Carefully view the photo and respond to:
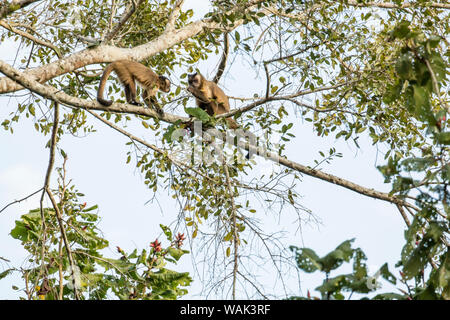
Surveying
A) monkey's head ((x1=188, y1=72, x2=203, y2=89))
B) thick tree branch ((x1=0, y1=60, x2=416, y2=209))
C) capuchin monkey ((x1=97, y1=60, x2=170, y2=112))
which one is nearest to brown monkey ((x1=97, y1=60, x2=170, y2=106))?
capuchin monkey ((x1=97, y1=60, x2=170, y2=112))

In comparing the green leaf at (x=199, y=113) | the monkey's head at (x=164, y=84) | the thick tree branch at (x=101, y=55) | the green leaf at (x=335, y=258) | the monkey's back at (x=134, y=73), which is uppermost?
the monkey's head at (x=164, y=84)

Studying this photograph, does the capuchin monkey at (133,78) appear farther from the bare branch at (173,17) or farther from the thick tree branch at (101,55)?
the bare branch at (173,17)

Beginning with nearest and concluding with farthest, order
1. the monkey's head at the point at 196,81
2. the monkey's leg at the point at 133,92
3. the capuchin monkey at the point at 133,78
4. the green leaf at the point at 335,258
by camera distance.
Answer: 1. the green leaf at the point at 335,258
2. the capuchin monkey at the point at 133,78
3. the monkey's leg at the point at 133,92
4. the monkey's head at the point at 196,81

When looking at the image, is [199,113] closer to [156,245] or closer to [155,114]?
[155,114]

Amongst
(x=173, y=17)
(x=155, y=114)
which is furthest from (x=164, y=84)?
(x=155, y=114)

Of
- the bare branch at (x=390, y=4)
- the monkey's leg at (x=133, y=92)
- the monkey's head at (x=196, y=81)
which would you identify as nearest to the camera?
the bare branch at (x=390, y=4)

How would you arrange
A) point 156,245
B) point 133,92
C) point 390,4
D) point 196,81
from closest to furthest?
1. point 156,245
2. point 133,92
3. point 196,81
4. point 390,4

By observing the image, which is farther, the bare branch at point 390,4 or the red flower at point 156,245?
the bare branch at point 390,4

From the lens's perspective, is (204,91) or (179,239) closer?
(179,239)

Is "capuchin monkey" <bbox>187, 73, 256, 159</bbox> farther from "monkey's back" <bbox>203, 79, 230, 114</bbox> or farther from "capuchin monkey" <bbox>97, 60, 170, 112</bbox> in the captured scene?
"capuchin monkey" <bbox>97, 60, 170, 112</bbox>

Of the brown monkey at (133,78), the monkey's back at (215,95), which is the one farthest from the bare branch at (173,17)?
the monkey's back at (215,95)

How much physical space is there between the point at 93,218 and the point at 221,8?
250cm
